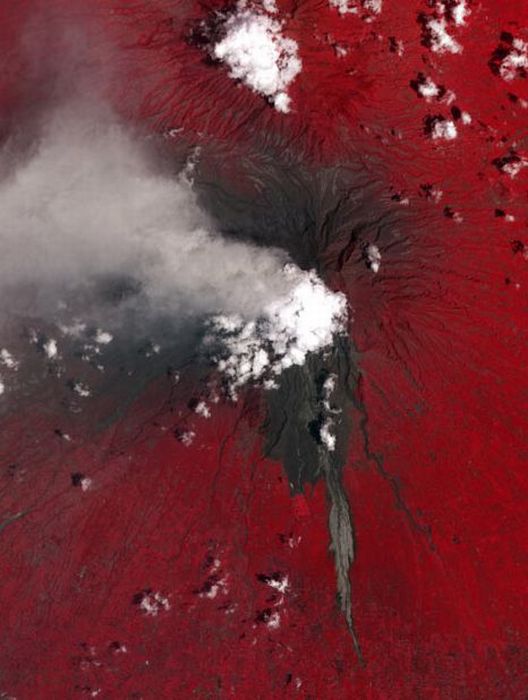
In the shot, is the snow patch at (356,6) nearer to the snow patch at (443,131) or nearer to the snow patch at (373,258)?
the snow patch at (443,131)

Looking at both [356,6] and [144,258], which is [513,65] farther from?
[144,258]

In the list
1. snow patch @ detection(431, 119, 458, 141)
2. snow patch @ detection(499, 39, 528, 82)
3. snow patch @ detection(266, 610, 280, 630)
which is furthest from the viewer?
snow patch @ detection(499, 39, 528, 82)

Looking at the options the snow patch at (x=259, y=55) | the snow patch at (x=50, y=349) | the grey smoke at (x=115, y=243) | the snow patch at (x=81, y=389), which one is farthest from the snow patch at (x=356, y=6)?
the snow patch at (x=81, y=389)

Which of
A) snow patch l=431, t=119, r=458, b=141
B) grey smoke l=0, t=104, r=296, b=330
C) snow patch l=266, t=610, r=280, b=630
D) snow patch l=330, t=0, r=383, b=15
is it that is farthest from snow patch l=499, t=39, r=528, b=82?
snow patch l=266, t=610, r=280, b=630

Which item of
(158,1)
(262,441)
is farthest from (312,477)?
(158,1)

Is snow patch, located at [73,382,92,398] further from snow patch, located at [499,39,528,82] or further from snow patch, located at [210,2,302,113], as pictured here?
snow patch, located at [499,39,528,82]
